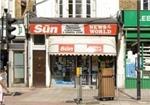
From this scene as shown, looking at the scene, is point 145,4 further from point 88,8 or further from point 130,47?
point 88,8

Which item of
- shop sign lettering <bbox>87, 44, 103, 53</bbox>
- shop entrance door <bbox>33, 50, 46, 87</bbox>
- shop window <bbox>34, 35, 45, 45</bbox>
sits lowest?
shop entrance door <bbox>33, 50, 46, 87</bbox>

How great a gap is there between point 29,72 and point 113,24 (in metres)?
6.17

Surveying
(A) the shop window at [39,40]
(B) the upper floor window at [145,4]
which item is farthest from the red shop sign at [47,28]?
(B) the upper floor window at [145,4]

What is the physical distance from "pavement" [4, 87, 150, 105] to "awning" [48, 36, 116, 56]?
238 cm

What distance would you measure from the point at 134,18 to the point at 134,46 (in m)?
1.91

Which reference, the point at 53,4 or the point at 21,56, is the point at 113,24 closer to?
the point at 53,4

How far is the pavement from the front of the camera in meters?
23.3

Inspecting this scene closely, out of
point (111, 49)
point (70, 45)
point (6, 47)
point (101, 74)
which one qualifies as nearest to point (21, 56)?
point (6, 47)

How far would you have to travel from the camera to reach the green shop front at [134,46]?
3142 cm

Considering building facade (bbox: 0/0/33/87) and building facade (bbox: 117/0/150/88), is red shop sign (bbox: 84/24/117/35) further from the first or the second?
building facade (bbox: 0/0/33/87)

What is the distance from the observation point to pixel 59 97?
26469 mm

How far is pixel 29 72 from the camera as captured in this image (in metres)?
32.9

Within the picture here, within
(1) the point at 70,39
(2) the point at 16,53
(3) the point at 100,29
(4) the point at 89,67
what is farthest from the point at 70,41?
(2) the point at 16,53

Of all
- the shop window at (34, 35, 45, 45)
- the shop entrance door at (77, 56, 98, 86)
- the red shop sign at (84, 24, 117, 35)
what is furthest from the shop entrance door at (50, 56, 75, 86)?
the red shop sign at (84, 24, 117, 35)
